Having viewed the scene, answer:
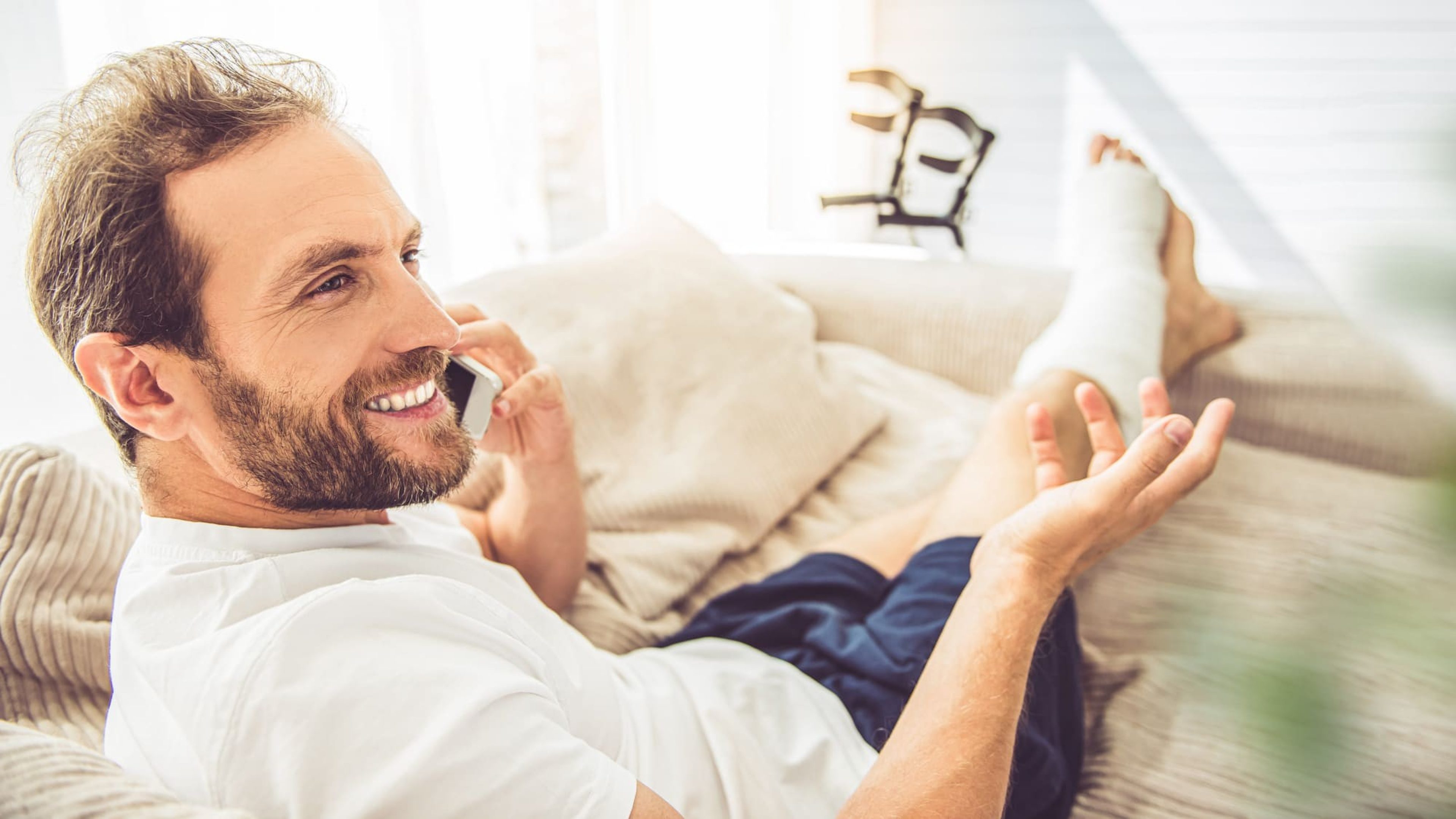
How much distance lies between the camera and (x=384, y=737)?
586 mm

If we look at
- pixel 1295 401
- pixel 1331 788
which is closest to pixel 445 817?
pixel 1331 788

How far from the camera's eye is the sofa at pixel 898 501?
217 millimetres

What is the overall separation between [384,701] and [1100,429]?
29.2 inches

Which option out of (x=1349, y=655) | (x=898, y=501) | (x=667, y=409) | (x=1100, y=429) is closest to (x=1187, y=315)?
(x=898, y=501)

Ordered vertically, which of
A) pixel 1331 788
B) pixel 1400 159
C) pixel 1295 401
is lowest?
pixel 1295 401

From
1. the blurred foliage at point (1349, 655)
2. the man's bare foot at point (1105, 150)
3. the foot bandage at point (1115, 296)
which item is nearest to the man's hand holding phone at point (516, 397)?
the foot bandage at point (1115, 296)

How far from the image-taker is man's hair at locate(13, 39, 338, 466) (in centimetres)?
66

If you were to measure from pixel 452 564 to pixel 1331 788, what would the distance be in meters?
0.72

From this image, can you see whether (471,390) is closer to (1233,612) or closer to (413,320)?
(413,320)

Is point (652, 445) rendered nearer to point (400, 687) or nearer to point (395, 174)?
point (400, 687)

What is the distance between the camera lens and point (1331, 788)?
201mm

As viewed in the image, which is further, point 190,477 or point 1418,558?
point 190,477

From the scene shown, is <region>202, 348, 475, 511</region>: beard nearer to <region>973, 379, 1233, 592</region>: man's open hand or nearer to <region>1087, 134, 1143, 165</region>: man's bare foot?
<region>973, 379, 1233, 592</region>: man's open hand

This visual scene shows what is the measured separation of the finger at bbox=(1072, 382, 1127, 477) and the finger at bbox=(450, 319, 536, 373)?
57cm
